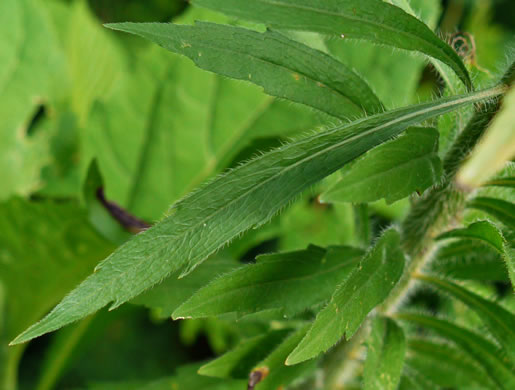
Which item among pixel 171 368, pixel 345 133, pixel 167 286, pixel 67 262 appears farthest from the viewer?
pixel 171 368

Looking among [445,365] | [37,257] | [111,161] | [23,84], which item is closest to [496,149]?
[445,365]

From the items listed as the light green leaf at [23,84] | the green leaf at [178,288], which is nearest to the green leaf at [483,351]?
the green leaf at [178,288]

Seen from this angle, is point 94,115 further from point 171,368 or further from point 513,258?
point 513,258

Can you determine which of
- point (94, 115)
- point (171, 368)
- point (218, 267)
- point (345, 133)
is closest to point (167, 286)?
point (218, 267)

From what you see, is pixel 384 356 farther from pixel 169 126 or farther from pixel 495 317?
pixel 169 126

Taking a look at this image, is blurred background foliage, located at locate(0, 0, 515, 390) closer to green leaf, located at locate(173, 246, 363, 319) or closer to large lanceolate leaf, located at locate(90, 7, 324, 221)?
large lanceolate leaf, located at locate(90, 7, 324, 221)

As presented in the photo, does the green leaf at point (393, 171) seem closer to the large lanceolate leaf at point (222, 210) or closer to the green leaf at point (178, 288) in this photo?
the large lanceolate leaf at point (222, 210)
